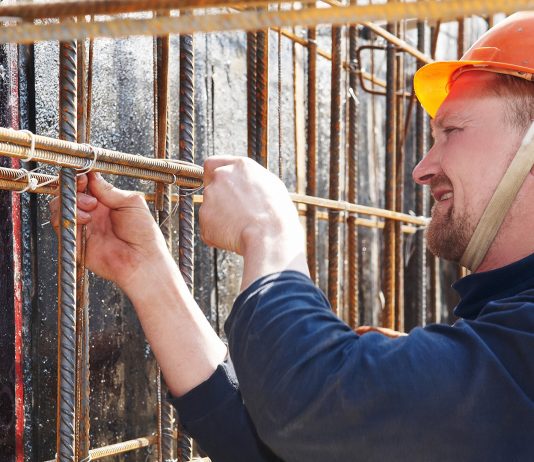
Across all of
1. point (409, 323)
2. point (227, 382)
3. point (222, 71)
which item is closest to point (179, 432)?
point (227, 382)

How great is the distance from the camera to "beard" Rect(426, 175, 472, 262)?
216cm

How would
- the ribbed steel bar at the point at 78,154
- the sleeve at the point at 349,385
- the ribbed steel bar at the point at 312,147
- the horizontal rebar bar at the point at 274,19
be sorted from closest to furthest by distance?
the horizontal rebar bar at the point at 274,19 → the sleeve at the point at 349,385 → the ribbed steel bar at the point at 78,154 → the ribbed steel bar at the point at 312,147

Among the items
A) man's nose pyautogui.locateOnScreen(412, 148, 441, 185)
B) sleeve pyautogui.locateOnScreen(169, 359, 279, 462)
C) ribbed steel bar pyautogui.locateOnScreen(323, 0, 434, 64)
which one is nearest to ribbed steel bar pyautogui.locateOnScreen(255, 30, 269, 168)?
man's nose pyautogui.locateOnScreen(412, 148, 441, 185)

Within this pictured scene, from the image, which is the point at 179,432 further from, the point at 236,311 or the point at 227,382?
the point at 236,311

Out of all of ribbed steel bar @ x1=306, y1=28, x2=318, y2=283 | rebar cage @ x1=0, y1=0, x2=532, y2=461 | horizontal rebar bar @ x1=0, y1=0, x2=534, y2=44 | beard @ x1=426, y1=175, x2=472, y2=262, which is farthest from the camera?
ribbed steel bar @ x1=306, y1=28, x2=318, y2=283

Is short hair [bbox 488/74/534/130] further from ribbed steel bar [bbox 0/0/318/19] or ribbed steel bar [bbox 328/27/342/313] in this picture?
ribbed steel bar [bbox 328/27/342/313]

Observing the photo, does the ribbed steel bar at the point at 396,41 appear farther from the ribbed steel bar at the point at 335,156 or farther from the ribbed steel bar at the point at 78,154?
the ribbed steel bar at the point at 78,154

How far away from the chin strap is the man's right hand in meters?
0.85

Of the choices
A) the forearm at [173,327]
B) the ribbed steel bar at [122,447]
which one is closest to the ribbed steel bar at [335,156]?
the ribbed steel bar at [122,447]

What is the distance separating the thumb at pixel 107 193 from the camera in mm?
2201

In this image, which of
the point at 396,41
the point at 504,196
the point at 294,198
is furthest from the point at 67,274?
the point at 396,41

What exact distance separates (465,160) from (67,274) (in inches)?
41.9

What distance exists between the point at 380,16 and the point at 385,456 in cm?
95

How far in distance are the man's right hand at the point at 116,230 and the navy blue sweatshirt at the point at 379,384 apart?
625 mm
